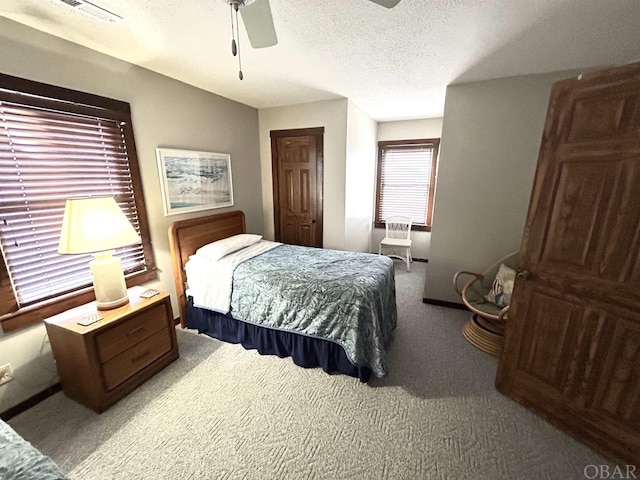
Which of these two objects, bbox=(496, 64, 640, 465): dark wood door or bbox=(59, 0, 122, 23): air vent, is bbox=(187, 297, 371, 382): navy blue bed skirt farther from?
bbox=(59, 0, 122, 23): air vent

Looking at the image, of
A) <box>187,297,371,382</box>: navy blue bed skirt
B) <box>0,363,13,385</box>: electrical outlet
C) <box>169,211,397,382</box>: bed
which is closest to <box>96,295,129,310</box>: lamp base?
<box>0,363,13,385</box>: electrical outlet

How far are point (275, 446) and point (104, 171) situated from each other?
2425 mm

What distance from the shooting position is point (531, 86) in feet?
8.24

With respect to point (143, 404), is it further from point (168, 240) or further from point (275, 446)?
point (168, 240)

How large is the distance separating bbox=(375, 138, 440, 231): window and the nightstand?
408cm

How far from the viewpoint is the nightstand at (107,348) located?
169 centimetres

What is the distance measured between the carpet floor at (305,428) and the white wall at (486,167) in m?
1.30

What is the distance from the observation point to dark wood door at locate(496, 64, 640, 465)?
1324 millimetres

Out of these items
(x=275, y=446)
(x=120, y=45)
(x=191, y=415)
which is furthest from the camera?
(x=120, y=45)

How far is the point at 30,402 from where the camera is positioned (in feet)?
5.99

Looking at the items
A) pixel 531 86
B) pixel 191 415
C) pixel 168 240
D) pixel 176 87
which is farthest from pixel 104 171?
pixel 531 86

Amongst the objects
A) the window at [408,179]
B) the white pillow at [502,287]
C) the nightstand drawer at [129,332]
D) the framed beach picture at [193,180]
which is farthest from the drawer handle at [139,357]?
the window at [408,179]

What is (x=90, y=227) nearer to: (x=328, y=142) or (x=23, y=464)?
(x=23, y=464)

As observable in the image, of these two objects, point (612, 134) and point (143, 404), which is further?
point (143, 404)
